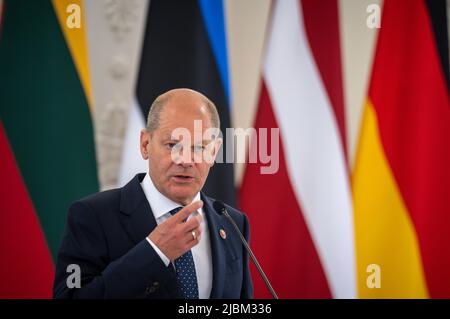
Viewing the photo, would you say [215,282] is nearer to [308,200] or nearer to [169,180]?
[169,180]

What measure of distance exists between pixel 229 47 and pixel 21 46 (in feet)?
3.91

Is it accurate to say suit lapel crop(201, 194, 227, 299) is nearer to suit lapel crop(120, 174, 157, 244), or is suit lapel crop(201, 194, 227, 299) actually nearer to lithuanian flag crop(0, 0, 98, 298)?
suit lapel crop(120, 174, 157, 244)

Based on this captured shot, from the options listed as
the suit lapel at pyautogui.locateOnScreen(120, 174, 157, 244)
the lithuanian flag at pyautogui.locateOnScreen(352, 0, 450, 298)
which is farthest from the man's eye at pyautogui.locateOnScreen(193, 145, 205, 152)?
the lithuanian flag at pyautogui.locateOnScreen(352, 0, 450, 298)

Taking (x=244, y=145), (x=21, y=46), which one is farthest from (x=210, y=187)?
(x=21, y=46)

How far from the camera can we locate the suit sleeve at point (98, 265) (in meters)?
1.31

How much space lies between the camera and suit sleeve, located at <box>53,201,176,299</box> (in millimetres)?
1314

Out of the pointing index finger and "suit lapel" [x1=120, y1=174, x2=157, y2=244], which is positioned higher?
the pointing index finger

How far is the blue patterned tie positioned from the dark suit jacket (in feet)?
0.20

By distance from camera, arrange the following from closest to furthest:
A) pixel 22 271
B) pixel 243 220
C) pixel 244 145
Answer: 1. pixel 243 220
2. pixel 22 271
3. pixel 244 145

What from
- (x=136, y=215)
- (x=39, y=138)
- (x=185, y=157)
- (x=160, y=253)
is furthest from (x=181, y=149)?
(x=39, y=138)

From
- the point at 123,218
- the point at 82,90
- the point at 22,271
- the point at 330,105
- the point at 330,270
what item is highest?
the point at 82,90

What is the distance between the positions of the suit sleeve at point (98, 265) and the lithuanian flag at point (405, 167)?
2021 mm

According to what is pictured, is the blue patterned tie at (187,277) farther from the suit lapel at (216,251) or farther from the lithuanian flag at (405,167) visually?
the lithuanian flag at (405,167)
